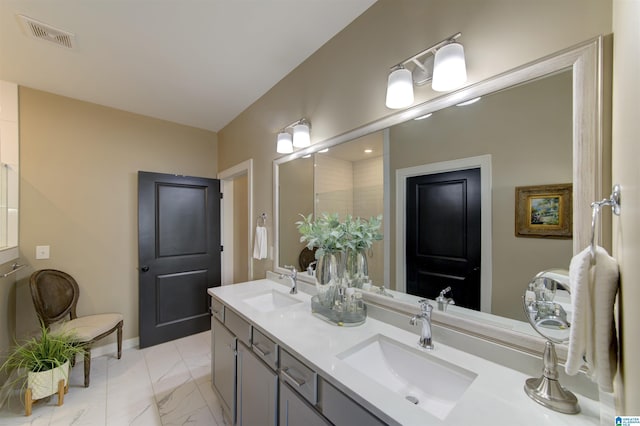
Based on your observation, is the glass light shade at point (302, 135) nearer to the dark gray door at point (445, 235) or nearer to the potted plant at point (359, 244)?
the potted plant at point (359, 244)

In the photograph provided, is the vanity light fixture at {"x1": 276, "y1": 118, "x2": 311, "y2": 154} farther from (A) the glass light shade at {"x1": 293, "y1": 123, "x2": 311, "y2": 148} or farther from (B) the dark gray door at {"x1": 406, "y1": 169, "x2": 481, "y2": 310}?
(B) the dark gray door at {"x1": 406, "y1": 169, "x2": 481, "y2": 310}

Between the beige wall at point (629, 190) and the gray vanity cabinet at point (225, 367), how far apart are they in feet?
5.49

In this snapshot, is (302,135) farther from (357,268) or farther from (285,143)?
(357,268)

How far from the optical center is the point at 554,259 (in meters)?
0.89

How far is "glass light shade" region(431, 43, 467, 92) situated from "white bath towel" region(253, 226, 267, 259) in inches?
74.6

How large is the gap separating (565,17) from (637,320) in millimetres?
988

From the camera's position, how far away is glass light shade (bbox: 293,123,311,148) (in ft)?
6.28

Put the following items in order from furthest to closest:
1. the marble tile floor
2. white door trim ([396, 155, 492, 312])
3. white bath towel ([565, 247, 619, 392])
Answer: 1. the marble tile floor
2. white door trim ([396, 155, 492, 312])
3. white bath towel ([565, 247, 619, 392])

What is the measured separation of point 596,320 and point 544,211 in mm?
466

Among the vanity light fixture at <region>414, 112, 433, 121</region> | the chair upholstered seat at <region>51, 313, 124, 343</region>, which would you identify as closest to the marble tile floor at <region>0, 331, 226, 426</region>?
the chair upholstered seat at <region>51, 313, 124, 343</region>

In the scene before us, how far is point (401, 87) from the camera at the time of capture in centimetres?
123

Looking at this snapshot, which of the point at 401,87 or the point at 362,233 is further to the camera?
the point at 362,233

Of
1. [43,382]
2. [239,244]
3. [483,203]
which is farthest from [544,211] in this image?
[239,244]

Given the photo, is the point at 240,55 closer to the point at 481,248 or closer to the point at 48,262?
the point at 481,248
